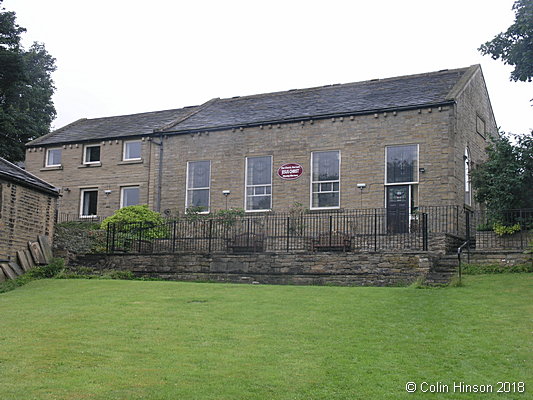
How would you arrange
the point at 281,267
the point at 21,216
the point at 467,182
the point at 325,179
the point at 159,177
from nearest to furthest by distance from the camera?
the point at 281,267 < the point at 21,216 < the point at 467,182 < the point at 325,179 < the point at 159,177

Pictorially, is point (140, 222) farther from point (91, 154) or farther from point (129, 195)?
point (91, 154)

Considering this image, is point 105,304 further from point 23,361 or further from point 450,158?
point 450,158

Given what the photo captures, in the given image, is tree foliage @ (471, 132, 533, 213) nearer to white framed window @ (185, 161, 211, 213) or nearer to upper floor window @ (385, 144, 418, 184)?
upper floor window @ (385, 144, 418, 184)

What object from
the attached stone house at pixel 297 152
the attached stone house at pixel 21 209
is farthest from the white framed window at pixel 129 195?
the attached stone house at pixel 21 209

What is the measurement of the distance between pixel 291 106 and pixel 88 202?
1150 cm

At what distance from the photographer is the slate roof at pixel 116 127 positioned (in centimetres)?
3231

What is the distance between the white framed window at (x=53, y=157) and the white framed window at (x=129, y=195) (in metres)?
4.89

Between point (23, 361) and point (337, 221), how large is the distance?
52.0ft

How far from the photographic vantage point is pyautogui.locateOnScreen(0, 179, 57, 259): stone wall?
65.4ft

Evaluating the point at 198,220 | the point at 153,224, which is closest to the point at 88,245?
the point at 153,224

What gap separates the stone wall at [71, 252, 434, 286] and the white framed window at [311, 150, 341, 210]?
657 centimetres

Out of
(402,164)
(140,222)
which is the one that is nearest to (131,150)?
(140,222)

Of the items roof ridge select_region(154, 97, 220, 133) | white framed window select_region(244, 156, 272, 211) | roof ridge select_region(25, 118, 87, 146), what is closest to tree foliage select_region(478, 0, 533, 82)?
white framed window select_region(244, 156, 272, 211)

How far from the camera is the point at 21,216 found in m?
20.8
